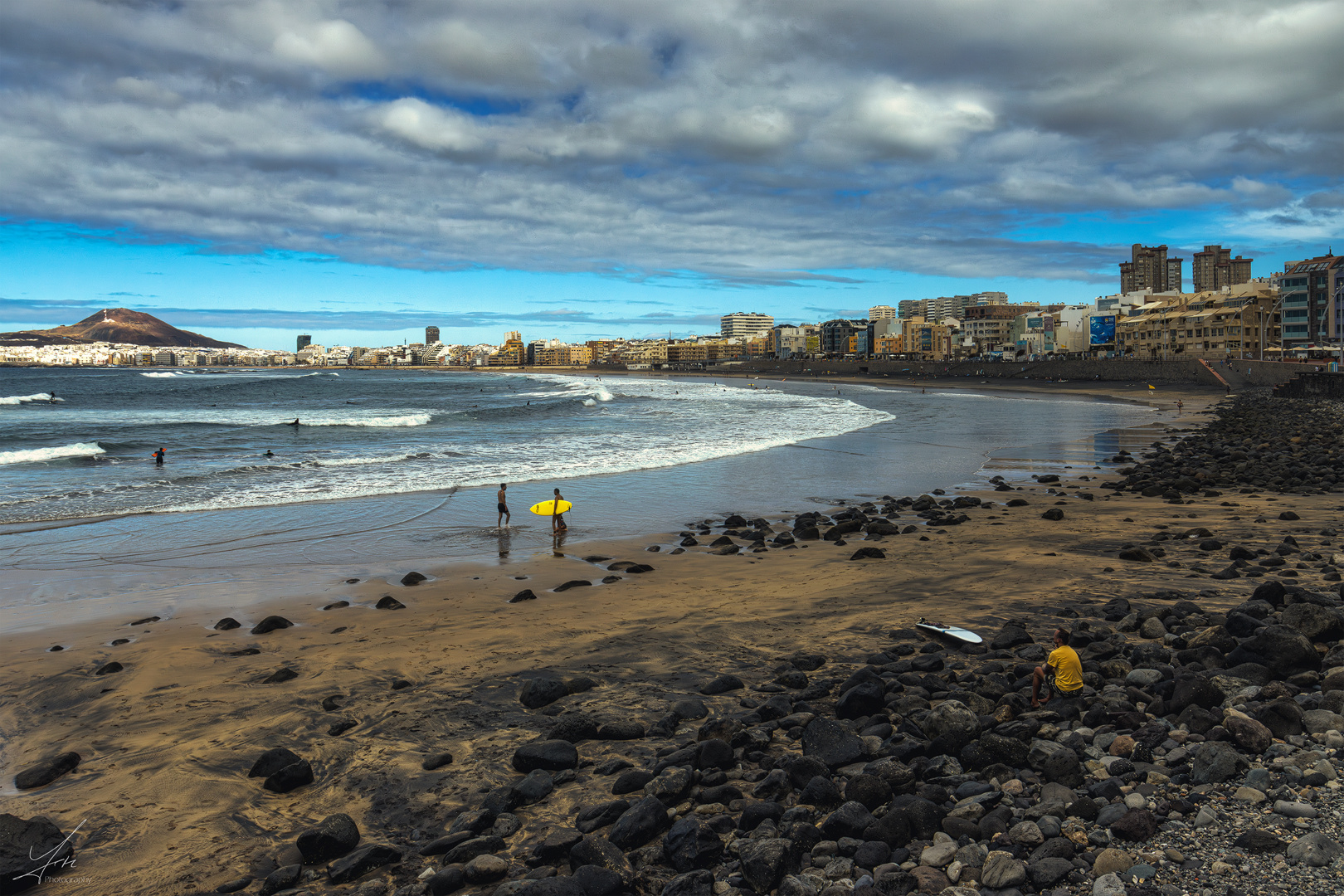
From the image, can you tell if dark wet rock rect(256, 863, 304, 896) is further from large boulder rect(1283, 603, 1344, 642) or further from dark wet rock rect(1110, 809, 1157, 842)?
large boulder rect(1283, 603, 1344, 642)

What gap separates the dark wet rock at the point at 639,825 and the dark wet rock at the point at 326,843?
1572mm

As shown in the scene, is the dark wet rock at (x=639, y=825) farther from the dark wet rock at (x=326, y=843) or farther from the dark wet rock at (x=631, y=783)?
the dark wet rock at (x=326, y=843)

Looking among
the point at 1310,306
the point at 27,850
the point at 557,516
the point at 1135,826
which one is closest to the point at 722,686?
the point at 1135,826

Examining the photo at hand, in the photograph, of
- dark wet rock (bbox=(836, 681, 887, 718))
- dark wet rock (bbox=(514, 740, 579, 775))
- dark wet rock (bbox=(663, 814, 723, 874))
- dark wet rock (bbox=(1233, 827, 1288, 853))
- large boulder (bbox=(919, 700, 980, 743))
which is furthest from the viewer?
dark wet rock (bbox=(836, 681, 887, 718))

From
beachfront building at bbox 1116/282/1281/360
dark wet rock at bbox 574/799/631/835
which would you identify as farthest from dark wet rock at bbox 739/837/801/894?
beachfront building at bbox 1116/282/1281/360

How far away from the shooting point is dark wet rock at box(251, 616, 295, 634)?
8.76 m

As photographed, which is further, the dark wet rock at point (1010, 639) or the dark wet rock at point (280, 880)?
the dark wet rock at point (1010, 639)

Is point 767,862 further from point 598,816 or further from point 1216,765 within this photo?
point 1216,765

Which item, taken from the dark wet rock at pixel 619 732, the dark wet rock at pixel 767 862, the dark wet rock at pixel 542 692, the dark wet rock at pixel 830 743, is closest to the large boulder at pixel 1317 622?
the dark wet rock at pixel 830 743

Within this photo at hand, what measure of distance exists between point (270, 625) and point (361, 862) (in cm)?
538

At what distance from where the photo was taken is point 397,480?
2036cm

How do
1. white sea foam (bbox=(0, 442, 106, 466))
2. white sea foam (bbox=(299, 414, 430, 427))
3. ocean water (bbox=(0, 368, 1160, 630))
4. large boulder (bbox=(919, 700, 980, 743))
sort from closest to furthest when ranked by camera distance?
1. large boulder (bbox=(919, 700, 980, 743))
2. ocean water (bbox=(0, 368, 1160, 630))
3. white sea foam (bbox=(0, 442, 106, 466))
4. white sea foam (bbox=(299, 414, 430, 427))

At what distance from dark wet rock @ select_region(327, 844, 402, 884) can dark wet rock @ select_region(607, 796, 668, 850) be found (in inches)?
50.5

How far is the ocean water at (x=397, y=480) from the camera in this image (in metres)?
11.9
